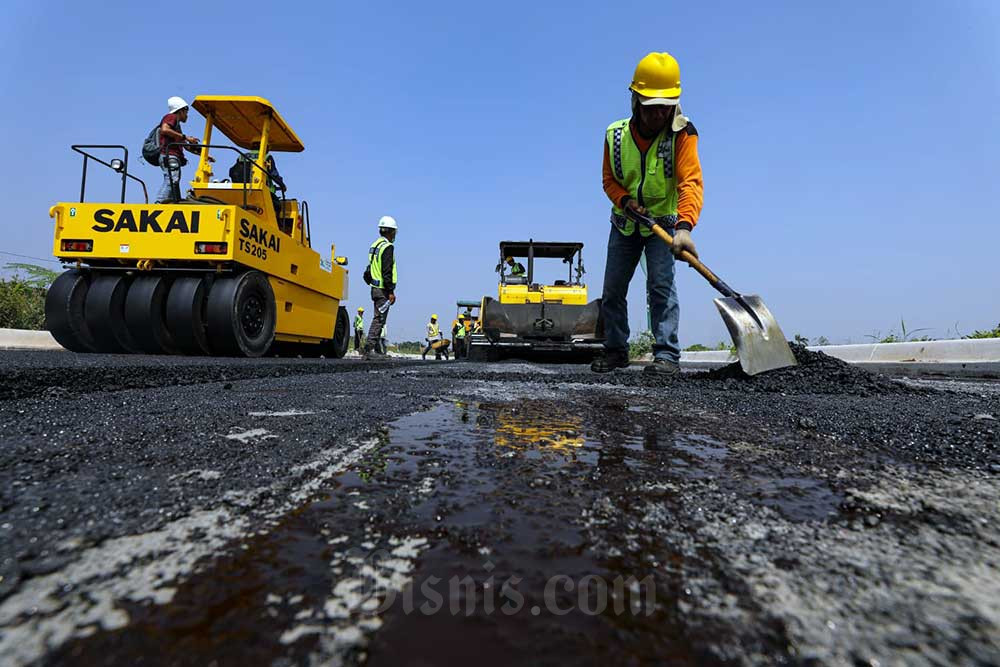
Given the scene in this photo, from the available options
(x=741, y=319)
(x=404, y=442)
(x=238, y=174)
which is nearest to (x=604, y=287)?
(x=741, y=319)

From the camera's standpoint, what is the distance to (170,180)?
18.6ft

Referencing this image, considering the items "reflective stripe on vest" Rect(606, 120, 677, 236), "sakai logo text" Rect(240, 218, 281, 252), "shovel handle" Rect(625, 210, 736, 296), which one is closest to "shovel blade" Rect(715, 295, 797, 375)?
"shovel handle" Rect(625, 210, 736, 296)

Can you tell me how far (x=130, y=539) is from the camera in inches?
23.6

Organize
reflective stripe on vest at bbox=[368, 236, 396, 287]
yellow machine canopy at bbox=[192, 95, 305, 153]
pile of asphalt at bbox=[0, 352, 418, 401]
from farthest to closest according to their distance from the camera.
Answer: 1. reflective stripe on vest at bbox=[368, 236, 396, 287]
2. yellow machine canopy at bbox=[192, 95, 305, 153]
3. pile of asphalt at bbox=[0, 352, 418, 401]

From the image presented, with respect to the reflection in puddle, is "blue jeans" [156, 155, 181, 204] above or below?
above

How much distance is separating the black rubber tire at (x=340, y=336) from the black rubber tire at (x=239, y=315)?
3123mm

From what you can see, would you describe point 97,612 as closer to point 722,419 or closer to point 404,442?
point 404,442

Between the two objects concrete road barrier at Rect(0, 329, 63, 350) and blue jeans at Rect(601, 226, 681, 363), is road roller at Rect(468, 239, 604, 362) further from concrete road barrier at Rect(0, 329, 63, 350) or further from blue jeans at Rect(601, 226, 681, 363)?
concrete road barrier at Rect(0, 329, 63, 350)

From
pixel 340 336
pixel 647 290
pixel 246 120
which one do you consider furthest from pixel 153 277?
pixel 647 290

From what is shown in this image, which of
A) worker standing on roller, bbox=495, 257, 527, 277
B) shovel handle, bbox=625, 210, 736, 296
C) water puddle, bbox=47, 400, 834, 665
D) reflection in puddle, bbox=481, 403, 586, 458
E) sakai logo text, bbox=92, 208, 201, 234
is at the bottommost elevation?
water puddle, bbox=47, 400, 834, 665

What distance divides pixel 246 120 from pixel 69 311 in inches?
134

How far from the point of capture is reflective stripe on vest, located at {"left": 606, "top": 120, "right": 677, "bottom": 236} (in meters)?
3.65

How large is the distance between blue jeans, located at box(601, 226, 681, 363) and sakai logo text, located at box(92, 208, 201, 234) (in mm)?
4153

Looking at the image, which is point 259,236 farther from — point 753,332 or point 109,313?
point 753,332
